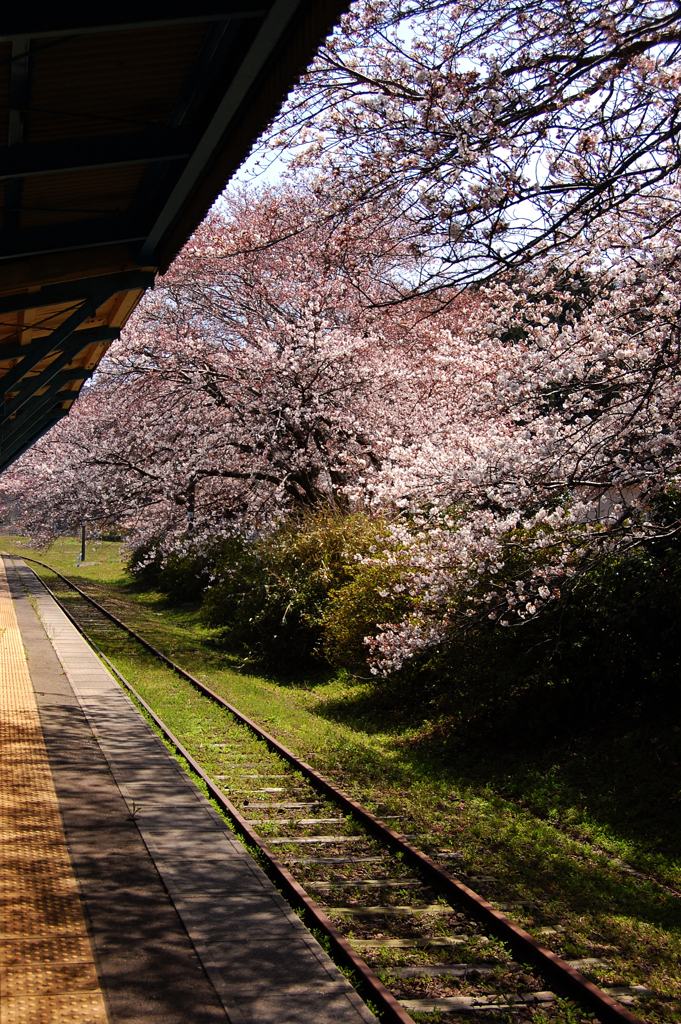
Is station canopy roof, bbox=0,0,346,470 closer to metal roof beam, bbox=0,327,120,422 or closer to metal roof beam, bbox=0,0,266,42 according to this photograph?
metal roof beam, bbox=0,0,266,42

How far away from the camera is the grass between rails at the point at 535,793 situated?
635 centimetres

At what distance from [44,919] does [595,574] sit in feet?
23.4

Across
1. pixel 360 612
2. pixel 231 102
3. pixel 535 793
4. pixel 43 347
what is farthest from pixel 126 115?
pixel 360 612

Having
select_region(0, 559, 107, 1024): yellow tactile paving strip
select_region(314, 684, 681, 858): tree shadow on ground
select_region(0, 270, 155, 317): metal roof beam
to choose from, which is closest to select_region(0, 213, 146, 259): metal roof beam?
select_region(0, 270, 155, 317): metal roof beam

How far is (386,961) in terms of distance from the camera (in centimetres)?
568

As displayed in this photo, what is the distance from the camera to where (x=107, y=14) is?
12.4ft

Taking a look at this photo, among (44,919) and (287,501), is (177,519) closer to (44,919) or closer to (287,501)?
(287,501)

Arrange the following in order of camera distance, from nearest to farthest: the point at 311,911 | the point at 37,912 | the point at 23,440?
the point at 37,912 < the point at 311,911 < the point at 23,440

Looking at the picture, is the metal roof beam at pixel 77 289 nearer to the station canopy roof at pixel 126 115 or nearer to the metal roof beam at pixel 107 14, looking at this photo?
the station canopy roof at pixel 126 115

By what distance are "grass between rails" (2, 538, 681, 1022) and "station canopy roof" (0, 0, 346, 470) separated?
600 centimetres

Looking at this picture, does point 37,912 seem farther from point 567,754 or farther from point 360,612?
point 360,612

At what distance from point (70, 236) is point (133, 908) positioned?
5676 millimetres

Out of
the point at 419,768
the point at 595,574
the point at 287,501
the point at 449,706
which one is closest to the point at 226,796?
the point at 419,768

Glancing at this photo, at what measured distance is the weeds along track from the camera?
5199 mm
